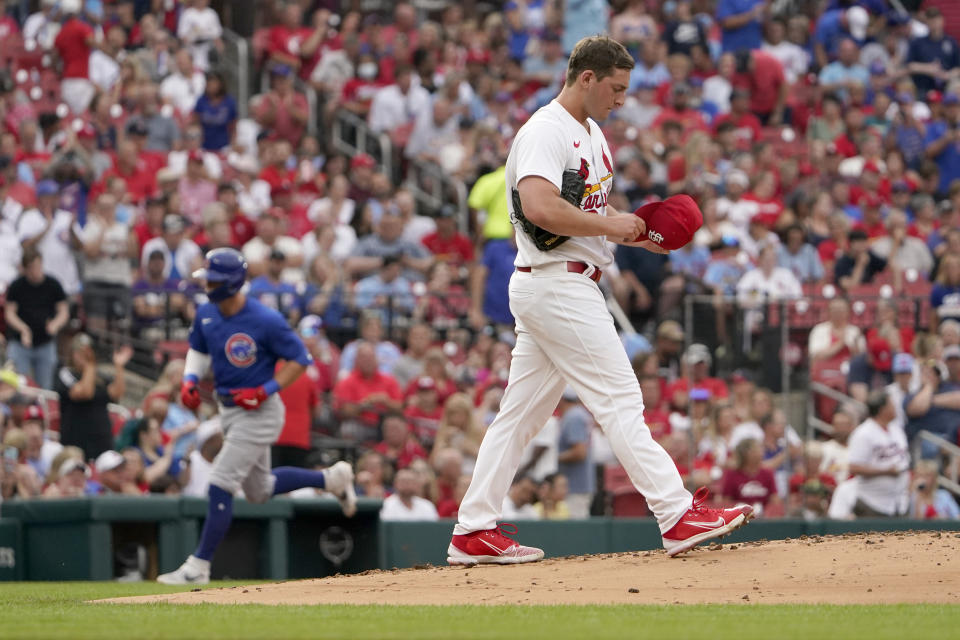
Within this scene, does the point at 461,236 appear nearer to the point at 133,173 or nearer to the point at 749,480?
the point at 133,173

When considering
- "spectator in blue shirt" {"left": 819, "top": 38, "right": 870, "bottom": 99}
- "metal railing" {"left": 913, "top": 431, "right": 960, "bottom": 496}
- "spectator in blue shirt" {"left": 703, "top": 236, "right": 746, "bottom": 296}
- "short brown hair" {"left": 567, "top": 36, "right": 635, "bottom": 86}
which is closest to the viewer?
"short brown hair" {"left": 567, "top": 36, "right": 635, "bottom": 86}

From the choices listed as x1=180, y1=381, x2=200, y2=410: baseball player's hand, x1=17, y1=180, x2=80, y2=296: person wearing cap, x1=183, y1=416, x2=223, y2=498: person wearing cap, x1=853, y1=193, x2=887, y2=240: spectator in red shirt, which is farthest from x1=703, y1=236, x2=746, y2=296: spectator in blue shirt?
x1=180, y1=381, x2=200, y2=410: baseball player's hand

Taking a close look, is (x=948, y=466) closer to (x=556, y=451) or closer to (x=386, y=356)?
(x=556, y=451)

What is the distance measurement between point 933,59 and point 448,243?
928 cm

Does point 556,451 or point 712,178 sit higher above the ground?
point 712,178

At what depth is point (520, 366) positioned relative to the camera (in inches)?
307

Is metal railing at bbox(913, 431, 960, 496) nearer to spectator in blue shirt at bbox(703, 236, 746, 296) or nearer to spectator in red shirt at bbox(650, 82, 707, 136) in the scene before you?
spectator in blue shirt at bbox(703, 236, 746, 296)

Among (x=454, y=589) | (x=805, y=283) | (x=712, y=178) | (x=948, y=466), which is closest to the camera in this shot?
(x=454, y=589)

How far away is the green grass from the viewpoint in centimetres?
576

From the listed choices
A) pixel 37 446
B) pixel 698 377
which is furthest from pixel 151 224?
pixel 698 377

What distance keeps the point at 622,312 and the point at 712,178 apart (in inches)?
133

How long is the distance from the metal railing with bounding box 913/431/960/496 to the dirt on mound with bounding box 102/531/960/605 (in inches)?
271

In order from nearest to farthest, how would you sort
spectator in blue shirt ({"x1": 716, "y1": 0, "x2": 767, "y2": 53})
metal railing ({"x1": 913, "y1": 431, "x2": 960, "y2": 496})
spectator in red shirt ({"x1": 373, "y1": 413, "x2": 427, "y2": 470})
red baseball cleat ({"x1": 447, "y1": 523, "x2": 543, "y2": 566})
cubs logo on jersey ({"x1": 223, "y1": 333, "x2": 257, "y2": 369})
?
red baseball cleat ({"x1": 447, "y1": 523, "x2": 543, "y2": 566}) < cubs logo on jersey ({"x1": 223, "y1": 333, "x2": 257, "y2": 369}) < spectator in red shirt ({"x1": 373, "y1": 413, "x2": 427, "y2": 470}) < metal railing ({"x1": 913, "y1": 431, "x2": 960, "y2": 496}) < spectator in blue shirt ({"x1": 716, "y1": 0, "x2": 767, "y2": 53})

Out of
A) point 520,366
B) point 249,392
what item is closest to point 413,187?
point 249,392
